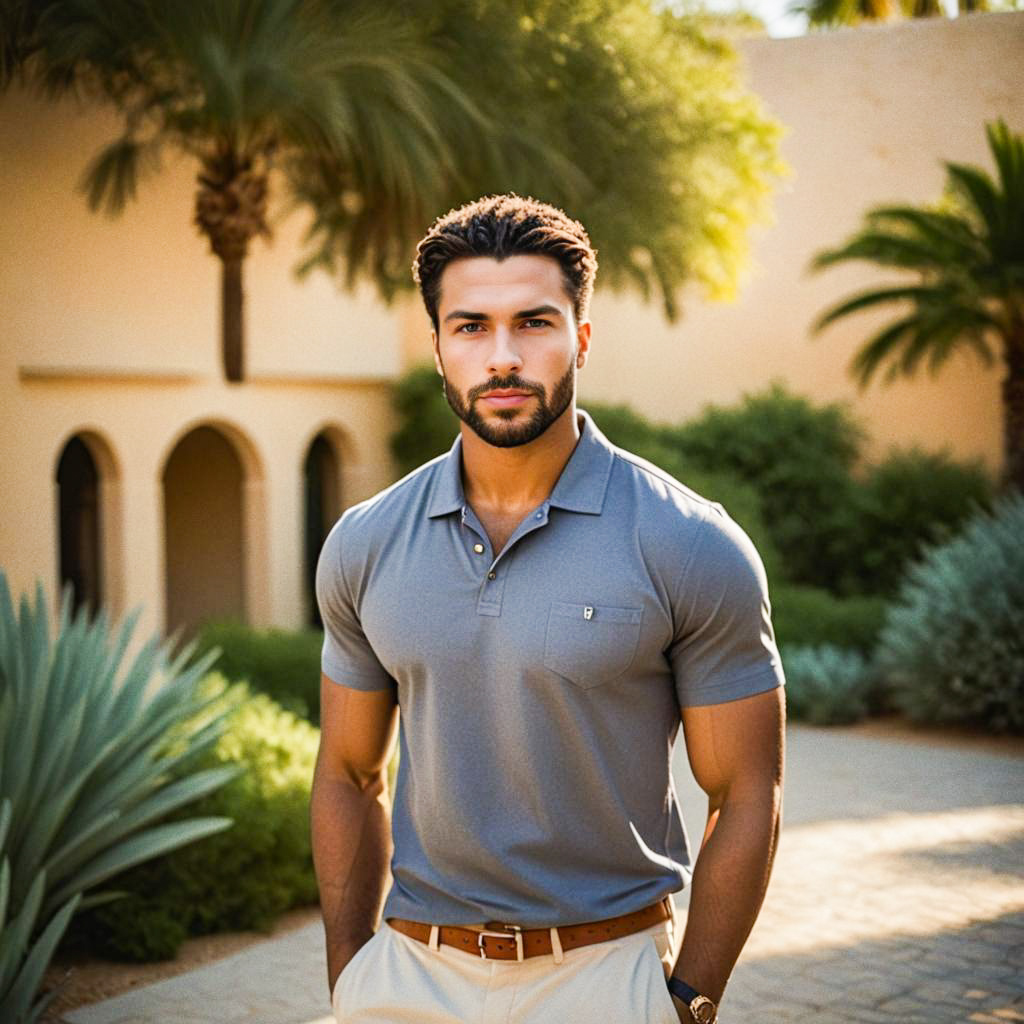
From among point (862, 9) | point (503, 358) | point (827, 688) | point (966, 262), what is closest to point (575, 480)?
point (503, 358)

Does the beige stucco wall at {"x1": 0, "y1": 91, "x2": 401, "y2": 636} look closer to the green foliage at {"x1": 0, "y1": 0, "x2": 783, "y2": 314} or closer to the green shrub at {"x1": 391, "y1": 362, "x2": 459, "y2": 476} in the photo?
the green shrub at {"x1": 391, "y1": 362, "x2": 459, "y2": 476}

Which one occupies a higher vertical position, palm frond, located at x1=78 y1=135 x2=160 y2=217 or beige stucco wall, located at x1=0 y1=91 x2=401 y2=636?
palm frond, located at x1=78 y1=135 x2=160 y2=217

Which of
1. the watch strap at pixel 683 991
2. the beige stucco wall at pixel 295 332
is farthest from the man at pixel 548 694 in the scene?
the beige stucco wall at pixel 295 332

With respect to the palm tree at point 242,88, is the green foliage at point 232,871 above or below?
below

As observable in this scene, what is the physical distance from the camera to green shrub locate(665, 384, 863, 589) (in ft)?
57.1

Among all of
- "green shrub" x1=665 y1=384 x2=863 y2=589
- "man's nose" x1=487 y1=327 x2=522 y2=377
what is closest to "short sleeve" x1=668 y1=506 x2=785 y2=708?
"man's nose" x1=487 y1=327 x2=522 y2=377

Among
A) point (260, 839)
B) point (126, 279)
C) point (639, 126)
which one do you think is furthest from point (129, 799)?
point (639, 126)

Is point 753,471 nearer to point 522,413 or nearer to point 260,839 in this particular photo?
point 260,839

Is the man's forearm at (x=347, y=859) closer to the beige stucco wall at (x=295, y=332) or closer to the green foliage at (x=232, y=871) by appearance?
the green foliage at (x=232, y=871)

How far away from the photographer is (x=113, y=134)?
11812 mm

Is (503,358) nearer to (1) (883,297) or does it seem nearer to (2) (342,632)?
(2) (342,632)

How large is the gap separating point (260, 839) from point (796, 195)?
1471cm

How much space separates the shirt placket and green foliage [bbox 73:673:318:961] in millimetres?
3718

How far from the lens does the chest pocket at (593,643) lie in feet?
7.17
